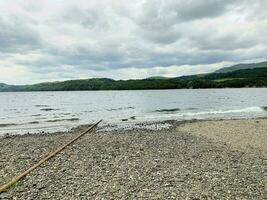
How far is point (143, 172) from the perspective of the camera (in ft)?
40.9

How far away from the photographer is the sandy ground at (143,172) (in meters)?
9.98

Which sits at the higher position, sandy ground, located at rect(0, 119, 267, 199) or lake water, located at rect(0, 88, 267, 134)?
sandy ground, located at rect(0, 119, 267, 199)

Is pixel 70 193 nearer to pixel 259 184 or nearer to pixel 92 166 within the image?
pixel 92 166

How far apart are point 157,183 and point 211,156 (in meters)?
5.79

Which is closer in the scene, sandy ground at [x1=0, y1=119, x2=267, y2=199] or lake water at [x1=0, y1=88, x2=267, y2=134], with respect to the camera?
sandy ground at [x1=0, y1=119, x2=267, y2=199]

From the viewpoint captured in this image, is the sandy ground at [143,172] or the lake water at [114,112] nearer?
the sandy ground at [143,172]

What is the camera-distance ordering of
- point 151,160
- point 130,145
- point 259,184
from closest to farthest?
1. point 259,184
2. point 151,160
3. point 130,145

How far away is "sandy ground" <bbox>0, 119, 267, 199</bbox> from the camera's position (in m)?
9.98

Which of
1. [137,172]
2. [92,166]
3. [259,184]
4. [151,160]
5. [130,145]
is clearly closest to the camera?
[259,184]

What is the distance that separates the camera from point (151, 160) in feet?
48.3

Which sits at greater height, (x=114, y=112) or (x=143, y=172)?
(x=143, y=172)

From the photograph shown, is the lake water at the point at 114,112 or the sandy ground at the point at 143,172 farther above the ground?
the sandy ground at the point at 143,172

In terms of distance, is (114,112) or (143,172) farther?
(114,112)

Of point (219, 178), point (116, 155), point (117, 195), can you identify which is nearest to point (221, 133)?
point (116, 155)
